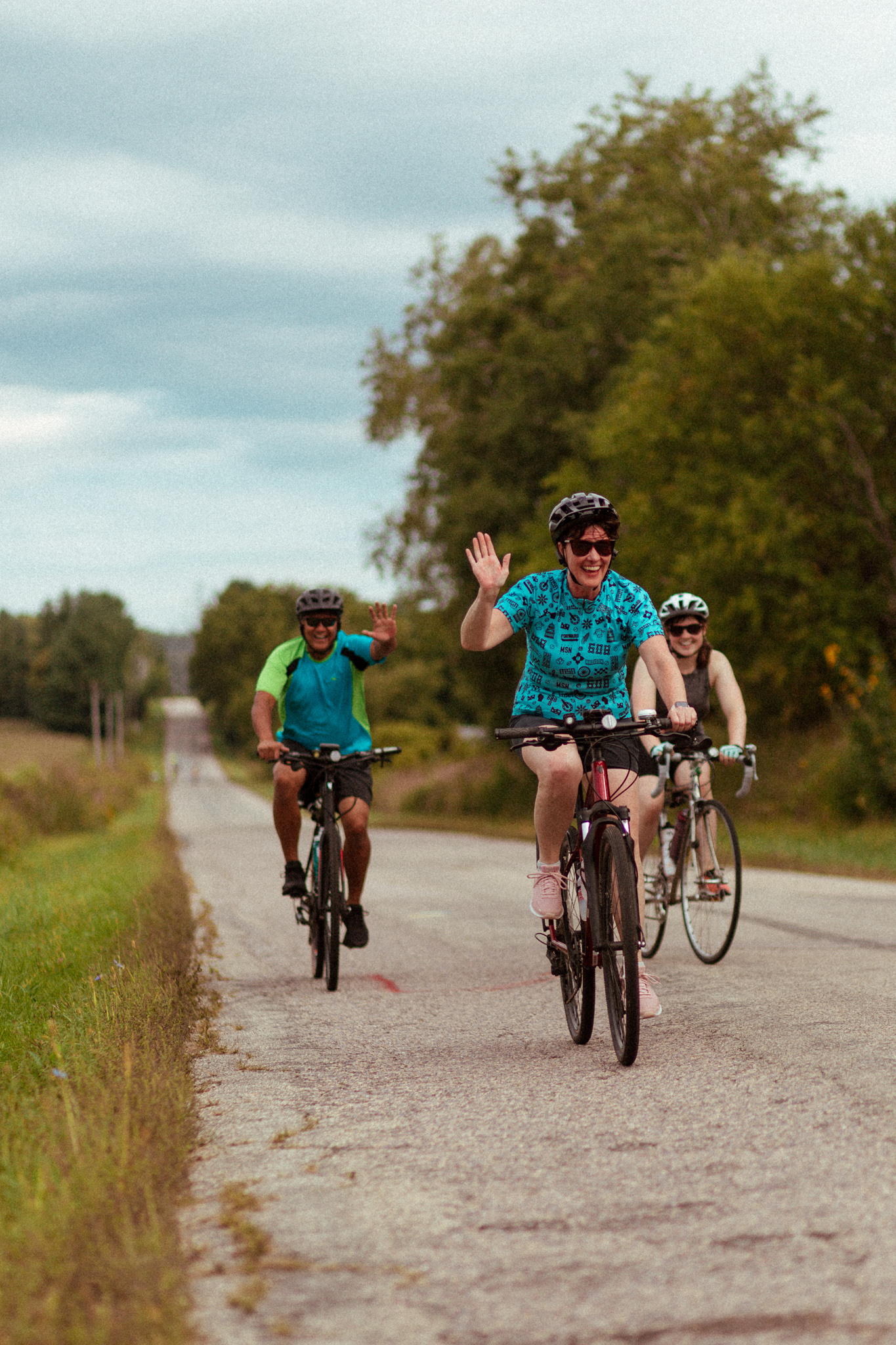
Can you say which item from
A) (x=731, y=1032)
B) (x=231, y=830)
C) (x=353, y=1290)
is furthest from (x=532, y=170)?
(x=353, y=1290)

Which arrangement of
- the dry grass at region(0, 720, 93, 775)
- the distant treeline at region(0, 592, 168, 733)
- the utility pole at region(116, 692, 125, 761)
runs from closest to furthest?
the dry grass at region(0, 720, 93, 775)
the utility pole at region(116, 692, 125, 761)
the distant treeline at region(0, 592, 168, 733)

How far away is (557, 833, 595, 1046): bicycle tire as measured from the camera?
5453mm

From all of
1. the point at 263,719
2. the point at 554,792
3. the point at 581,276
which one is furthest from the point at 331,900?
the point at 581,276

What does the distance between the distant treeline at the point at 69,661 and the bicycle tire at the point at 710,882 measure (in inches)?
4903

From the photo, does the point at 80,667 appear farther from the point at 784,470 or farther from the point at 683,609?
the point at 683,609

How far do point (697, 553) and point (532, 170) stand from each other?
16.7 meters

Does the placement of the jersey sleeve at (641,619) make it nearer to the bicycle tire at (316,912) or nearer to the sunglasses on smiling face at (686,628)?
the sunglasses on smiling face at (686,628)

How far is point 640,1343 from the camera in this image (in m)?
2.69

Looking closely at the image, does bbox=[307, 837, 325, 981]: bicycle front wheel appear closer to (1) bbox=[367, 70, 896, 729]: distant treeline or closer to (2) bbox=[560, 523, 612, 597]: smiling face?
(2) bbox=[560, 523, 612, 597]: smiling face

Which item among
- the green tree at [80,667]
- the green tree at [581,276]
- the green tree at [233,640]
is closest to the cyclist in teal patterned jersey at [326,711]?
the green tree at [581,276]

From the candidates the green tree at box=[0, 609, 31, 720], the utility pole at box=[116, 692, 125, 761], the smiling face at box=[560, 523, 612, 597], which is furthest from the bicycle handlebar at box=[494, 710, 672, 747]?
the green tree at box=[0, 609, 31, 720]

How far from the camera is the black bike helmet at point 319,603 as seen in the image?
820 cm

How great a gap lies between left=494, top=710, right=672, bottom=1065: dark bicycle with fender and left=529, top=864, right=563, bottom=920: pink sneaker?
3 cm

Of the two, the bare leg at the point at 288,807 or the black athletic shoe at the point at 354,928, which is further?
the bare leg at the point at 288,807
